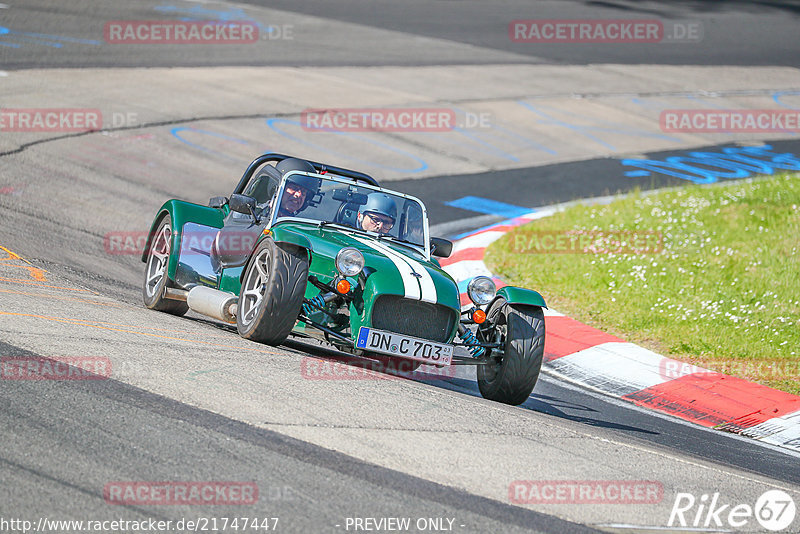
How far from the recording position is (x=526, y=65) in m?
26.6

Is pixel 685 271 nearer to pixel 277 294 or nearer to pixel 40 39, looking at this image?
pixel 277 294

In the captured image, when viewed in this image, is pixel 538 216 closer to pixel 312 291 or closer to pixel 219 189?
pixel 219 189

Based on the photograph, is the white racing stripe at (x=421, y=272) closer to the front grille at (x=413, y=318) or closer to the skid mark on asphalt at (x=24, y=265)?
the front grille at (x=413, y=318)

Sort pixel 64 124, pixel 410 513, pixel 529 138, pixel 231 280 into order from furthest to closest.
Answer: pixel 529 138
pixel 64 124
pixel 231 280
pixel 410 513

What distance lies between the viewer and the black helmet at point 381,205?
28.9ft

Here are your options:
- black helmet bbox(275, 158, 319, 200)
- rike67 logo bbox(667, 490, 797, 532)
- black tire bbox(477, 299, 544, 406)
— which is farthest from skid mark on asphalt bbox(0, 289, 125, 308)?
rike67 logo bbox(667, 490, 797, 532)

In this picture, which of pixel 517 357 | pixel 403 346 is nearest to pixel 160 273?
pixel 403 346

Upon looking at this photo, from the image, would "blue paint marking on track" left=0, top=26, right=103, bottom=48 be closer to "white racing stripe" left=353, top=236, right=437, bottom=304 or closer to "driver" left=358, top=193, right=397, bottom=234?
"driver" left=358, top=193, right=397, bottom=234

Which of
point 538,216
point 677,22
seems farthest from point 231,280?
point 677,22

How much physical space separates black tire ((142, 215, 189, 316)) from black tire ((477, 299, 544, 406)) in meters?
3.20

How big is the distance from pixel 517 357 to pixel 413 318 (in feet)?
2.81

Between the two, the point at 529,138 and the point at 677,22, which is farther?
the point at 677,22

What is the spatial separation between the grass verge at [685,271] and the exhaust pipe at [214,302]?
430cm

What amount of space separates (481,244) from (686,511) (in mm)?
8499
